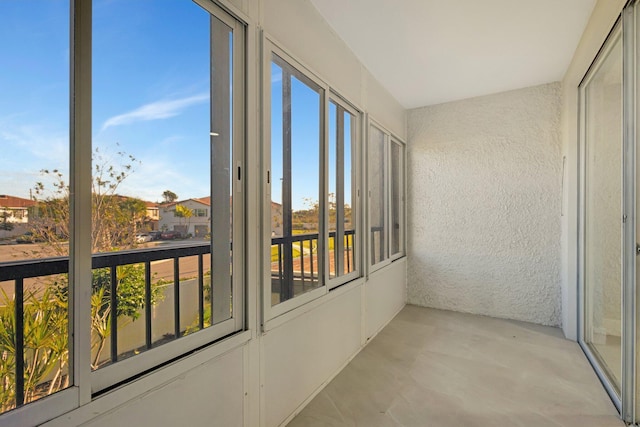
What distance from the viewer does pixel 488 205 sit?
3590mm

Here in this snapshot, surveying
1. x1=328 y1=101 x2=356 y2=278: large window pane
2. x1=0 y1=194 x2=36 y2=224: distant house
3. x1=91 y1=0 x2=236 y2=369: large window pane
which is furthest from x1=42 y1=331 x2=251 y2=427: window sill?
x1=328 y1=101 x2=356 y2=278: large window pane

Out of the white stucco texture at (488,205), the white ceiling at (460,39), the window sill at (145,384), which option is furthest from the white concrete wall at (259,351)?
the white stucco texture at (488,205)

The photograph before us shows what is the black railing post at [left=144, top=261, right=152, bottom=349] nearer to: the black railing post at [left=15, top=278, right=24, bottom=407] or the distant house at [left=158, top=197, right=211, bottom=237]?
the distant house at [left=158, top=197, right=211, bottom=237]

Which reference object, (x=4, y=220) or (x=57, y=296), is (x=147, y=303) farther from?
(x=4, y=220)

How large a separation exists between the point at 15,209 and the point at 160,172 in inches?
18.3

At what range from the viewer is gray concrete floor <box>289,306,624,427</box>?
181 centimetres

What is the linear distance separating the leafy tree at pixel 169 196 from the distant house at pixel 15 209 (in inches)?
16.5

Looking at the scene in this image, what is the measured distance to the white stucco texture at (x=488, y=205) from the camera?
10.9ft

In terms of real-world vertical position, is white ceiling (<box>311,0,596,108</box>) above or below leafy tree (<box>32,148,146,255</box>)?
above

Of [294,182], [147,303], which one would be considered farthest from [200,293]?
[294,182]

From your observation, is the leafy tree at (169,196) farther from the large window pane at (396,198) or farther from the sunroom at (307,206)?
the large window pane at (396,198)

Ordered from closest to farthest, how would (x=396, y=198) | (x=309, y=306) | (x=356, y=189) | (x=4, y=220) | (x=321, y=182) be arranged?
(x=4, y=220) → (x=309, y=306) → (x=321, y=182) → (x=356, y=189) → (x=396, y=198)

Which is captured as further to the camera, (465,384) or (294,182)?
(465,384)

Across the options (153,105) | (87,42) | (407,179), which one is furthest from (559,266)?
(87,42)
